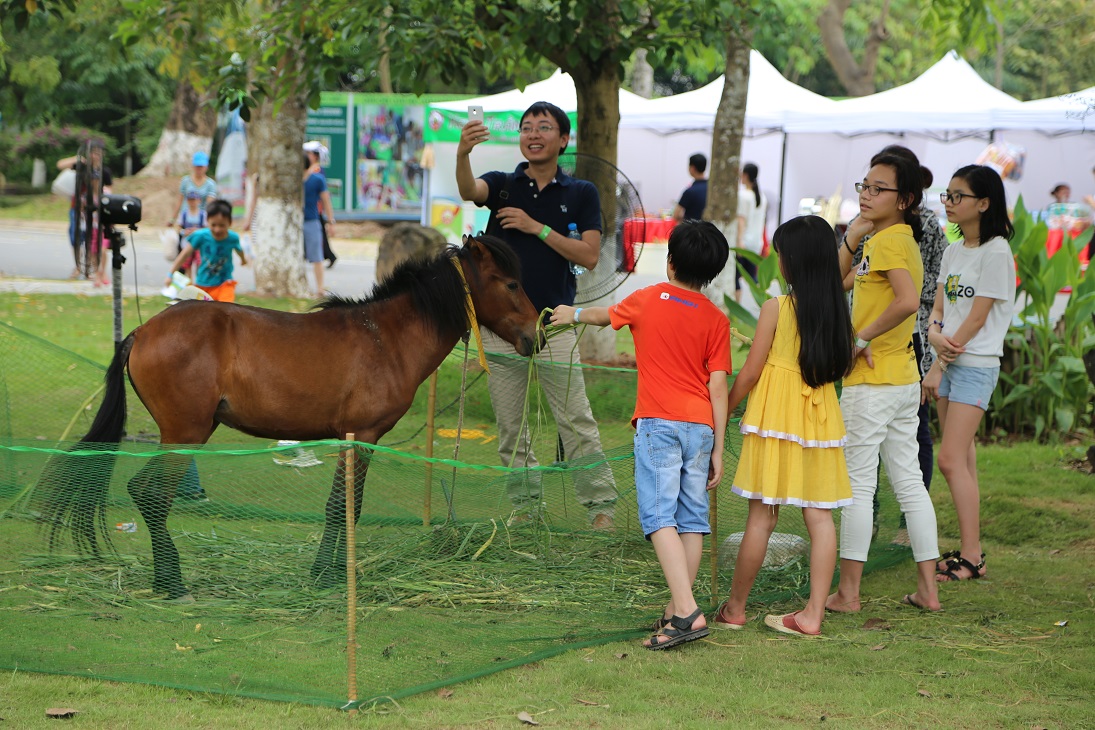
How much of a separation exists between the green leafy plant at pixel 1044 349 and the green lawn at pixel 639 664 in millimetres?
2922

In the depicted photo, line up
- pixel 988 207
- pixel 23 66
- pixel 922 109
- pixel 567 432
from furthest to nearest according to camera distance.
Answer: pixel 23 66, pixel 922 109, pixel 567 432, pixel 988 207

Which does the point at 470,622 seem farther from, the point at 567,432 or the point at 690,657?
the point at 567,432

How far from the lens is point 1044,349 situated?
26.7 ft

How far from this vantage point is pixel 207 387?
462 centimetres

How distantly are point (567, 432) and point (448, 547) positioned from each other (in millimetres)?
1052

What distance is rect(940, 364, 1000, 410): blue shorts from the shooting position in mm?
5211

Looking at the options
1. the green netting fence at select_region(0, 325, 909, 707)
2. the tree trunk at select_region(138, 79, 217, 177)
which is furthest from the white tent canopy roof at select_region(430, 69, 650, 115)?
the tree trunk at select_region(138, 79, 217, 177)

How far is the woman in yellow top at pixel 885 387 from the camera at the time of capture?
4719 millimetres

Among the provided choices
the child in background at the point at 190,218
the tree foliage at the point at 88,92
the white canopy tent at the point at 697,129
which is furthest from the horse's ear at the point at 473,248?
the tree foliage at the point at 88,92

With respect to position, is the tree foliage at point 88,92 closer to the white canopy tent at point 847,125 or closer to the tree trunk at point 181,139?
the tree trunk at point 181,139

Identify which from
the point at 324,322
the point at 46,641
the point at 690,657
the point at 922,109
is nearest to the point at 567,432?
the point at 324,322

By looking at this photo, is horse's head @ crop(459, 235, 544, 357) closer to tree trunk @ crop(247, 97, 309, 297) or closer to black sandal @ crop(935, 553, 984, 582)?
black sandal @ crop(935, 553, 984, 582)

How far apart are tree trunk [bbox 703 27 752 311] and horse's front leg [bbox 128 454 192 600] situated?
677 cm

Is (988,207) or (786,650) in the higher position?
(988,207)
